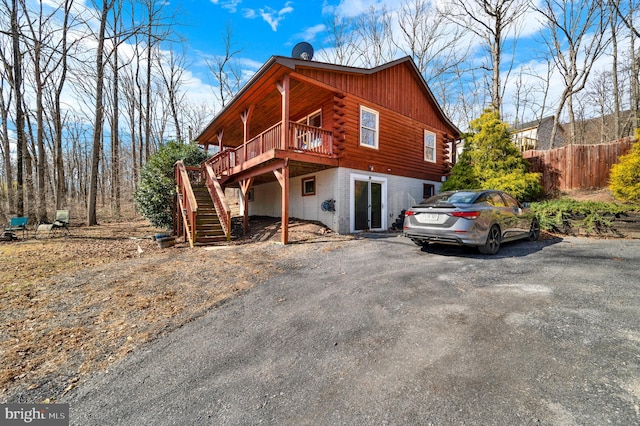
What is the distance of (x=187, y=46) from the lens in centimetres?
2381

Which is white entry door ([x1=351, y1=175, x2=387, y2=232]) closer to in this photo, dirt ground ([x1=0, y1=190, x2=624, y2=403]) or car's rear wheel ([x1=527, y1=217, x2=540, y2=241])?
dirt ground ([x1=0, y1=190, x2=624, y2=403])

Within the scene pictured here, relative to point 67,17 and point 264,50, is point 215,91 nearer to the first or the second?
point 264,50

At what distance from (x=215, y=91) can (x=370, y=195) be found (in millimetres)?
22609

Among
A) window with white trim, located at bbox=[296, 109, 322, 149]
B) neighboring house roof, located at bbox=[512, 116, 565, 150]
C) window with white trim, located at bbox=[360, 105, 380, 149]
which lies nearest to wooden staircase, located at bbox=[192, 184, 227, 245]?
window with white trim, located at bbox=[296, 109, 322, 149]

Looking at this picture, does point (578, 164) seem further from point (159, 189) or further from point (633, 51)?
point (159, 189)

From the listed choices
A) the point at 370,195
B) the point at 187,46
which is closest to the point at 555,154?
the point at 370,195

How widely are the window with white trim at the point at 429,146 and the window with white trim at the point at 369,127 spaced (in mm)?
3893

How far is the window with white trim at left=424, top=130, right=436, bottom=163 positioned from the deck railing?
6.50 meters

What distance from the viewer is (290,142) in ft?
27.7

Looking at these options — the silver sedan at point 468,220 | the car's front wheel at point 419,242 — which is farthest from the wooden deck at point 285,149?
the car's front wheel at point 419,242

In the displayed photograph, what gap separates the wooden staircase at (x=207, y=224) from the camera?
894 cm

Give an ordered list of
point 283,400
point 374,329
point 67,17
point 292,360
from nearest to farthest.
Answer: point 283,400 → point 292,360 → point 374,329 → point 67,17

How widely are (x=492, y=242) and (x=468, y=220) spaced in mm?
1040

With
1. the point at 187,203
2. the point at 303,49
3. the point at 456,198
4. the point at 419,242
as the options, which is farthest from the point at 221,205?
the point at 303,49
